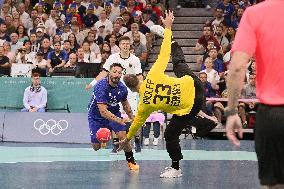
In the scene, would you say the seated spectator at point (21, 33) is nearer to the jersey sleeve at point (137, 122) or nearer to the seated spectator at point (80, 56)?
the seated spectator at point (80, 56)

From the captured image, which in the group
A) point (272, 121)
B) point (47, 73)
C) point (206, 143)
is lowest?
point (206, 143)

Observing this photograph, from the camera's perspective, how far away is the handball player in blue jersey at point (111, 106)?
496 inches

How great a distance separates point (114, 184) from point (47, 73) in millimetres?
9952

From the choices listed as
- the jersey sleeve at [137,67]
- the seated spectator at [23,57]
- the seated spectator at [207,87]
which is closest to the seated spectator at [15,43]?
the seated spectator at [23,57]

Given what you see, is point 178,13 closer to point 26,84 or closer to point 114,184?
point 26,84

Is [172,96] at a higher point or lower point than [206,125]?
higher

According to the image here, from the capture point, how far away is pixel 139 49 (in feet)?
70.4

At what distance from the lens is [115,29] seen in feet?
73.0

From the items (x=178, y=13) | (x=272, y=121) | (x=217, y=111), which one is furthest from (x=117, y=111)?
(x=178, y=13)

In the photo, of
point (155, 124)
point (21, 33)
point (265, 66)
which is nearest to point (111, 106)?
point (155, 124)

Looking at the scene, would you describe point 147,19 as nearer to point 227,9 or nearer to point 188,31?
point 188,31

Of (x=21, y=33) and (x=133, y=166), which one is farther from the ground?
(x=21, y=33)

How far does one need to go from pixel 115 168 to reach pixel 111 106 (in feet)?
3.46

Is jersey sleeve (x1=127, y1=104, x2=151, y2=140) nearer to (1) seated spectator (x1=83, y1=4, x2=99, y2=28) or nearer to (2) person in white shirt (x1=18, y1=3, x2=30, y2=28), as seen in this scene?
(1) seated spectator (x1=83, y1=4, x2=99, y2=28)
